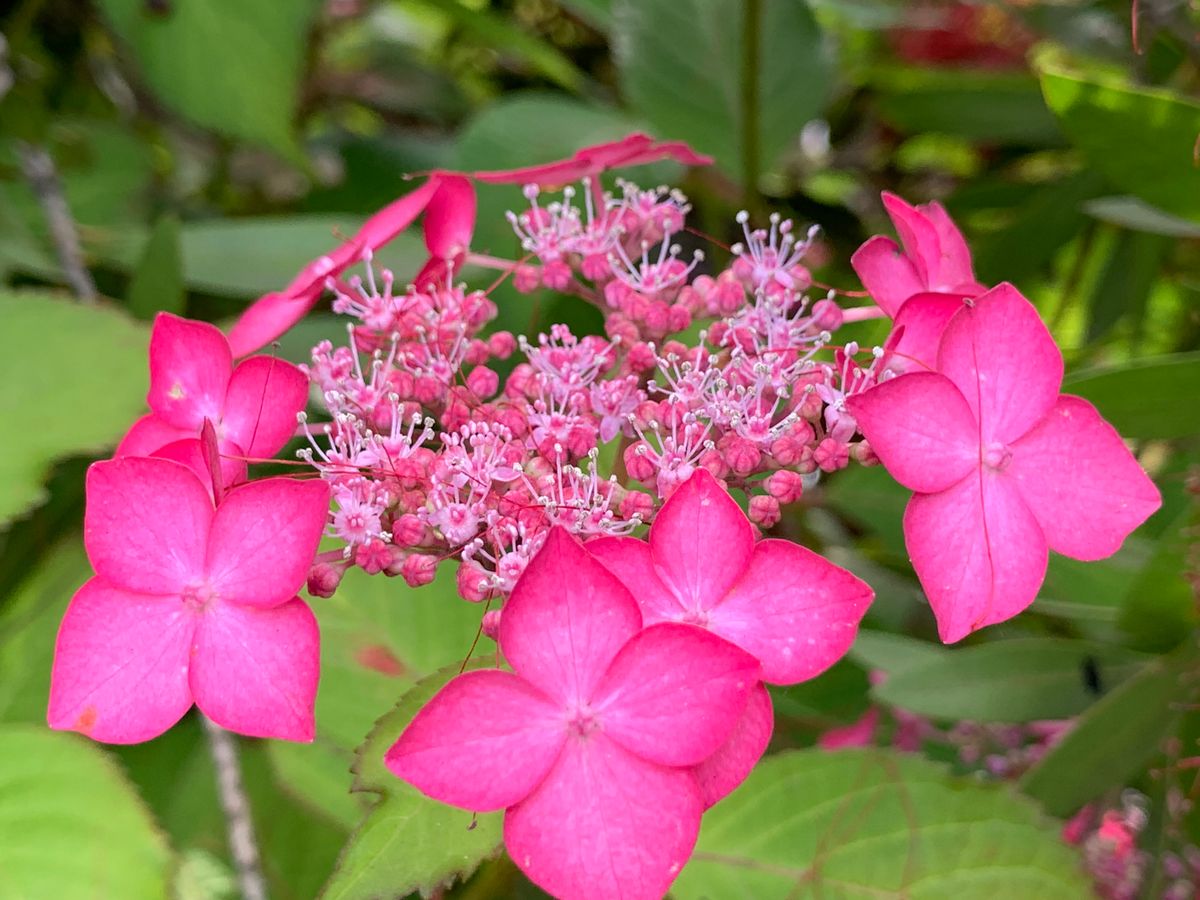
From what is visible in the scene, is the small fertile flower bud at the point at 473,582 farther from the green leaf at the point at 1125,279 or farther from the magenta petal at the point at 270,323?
the green leaf at the point at 1125,279

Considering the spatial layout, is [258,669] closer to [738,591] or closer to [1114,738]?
[738,591]

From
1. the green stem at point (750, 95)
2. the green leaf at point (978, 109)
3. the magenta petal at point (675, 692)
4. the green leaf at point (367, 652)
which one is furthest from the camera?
the green leaf at point (978, 109)

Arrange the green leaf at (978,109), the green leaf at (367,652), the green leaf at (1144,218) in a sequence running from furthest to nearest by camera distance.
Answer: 1. the green leaf at (978,109)
2. the green leaf at (1144,218)
3. the green leaf at (367,652)

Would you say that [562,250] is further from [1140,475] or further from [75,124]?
[75,124]

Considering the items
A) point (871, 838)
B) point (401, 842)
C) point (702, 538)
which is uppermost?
point (702, 538)

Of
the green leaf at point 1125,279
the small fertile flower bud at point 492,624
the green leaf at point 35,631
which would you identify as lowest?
the green leaf at point 35,631

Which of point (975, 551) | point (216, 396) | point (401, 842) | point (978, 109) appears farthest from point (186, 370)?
point (978, 109)

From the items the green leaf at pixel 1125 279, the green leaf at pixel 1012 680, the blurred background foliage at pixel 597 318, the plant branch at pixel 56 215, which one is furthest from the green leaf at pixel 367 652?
the green leaf at pixel 1125 279
